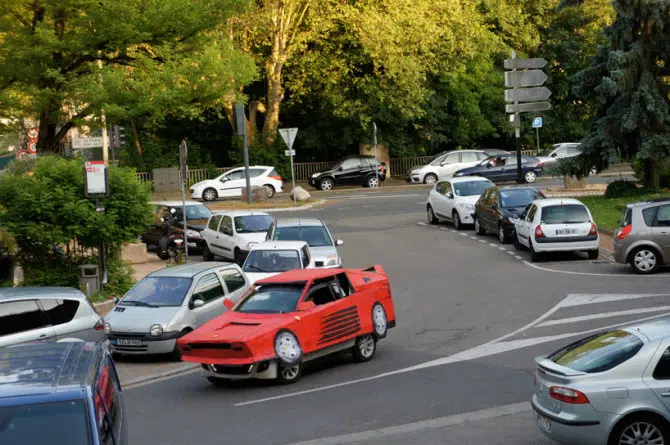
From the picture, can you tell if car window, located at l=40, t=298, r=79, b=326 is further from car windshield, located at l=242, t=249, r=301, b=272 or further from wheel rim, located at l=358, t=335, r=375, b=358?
car windshield, located at l=242, t=249, r=301, b=272

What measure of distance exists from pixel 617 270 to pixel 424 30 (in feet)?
109

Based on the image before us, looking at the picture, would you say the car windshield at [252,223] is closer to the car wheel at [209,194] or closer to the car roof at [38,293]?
the car roof at [38,293]

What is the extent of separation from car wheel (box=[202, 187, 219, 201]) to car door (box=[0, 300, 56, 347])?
114ft

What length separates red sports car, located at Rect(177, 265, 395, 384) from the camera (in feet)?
48.0

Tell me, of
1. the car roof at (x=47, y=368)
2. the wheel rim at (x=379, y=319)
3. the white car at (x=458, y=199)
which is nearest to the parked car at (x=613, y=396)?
the car roof at (x=47, y=368)

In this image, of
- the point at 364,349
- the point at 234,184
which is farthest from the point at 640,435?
the point at 234,184

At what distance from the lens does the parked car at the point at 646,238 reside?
22.6 metres

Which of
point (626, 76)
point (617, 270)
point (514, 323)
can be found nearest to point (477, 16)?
point (626, 76)

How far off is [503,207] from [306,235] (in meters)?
7.21

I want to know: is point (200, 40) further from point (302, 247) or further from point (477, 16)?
point (477, 16)

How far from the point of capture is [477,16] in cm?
5944

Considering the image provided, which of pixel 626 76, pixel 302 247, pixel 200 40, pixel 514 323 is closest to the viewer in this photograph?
pixel 514 323

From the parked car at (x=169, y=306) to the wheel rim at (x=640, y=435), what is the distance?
973cm

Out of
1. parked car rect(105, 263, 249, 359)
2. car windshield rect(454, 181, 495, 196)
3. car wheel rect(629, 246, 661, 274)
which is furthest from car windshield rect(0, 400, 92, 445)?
car windshield rect(454, 181, 495, 196)
